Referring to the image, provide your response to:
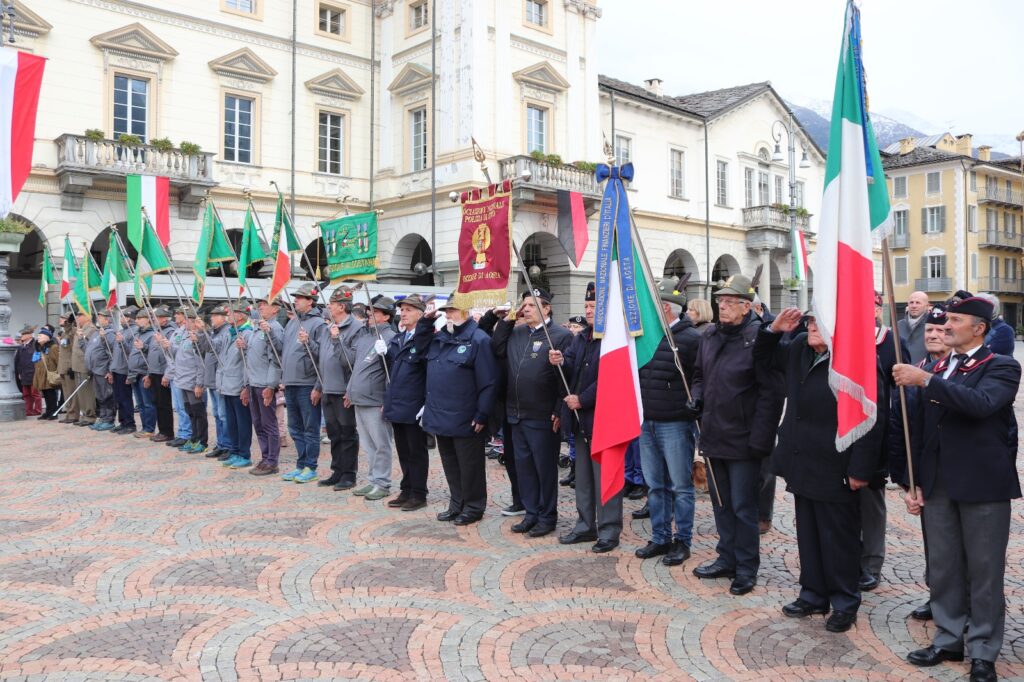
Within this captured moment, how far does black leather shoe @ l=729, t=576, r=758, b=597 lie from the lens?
17.3ft

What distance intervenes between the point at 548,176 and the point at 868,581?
68.6ft

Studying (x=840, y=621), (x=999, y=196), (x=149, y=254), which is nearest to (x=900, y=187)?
(x=999, y=196)

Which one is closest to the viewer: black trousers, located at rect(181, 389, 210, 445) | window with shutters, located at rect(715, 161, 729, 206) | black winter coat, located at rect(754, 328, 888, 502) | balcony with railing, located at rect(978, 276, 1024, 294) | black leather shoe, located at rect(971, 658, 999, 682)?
black leather shoe, located at rect(971, 658, 999, 682)

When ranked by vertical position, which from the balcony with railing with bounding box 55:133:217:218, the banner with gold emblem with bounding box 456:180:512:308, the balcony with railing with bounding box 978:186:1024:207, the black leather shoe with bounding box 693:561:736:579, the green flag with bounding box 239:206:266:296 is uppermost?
the balcony with railing with bounding box 978:186:1024:207

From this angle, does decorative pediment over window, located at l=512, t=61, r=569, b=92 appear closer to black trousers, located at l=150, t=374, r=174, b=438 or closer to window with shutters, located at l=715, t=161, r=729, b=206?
window with shutters, located at l=715, t=161, r=729, b=206

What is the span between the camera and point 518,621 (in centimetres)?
482

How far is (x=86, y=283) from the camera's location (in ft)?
49.5

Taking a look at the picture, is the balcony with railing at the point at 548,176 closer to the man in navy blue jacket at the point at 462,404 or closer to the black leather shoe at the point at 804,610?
the man in navy blue jacket at the point at 462,404

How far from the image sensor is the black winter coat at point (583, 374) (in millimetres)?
6449

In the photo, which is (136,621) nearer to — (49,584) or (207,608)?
(207,608)

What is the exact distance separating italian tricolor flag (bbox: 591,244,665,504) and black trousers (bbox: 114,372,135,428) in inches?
391

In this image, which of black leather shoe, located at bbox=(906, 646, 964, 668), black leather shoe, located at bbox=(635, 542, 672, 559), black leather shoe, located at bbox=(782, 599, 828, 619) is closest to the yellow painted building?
black leather shoe, located at bbox=(635, 542, 672, 559)

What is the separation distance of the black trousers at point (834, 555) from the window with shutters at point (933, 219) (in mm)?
55217

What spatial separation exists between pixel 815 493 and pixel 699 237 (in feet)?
94.5
